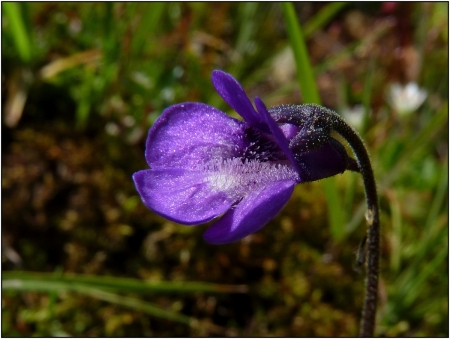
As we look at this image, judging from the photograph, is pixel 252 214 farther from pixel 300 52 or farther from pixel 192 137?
pixel 300 52

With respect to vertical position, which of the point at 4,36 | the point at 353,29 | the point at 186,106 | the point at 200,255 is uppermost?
the point at 353,29

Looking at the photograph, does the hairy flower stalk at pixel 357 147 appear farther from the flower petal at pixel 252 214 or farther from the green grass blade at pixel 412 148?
the green grass blade at pixel 412 148

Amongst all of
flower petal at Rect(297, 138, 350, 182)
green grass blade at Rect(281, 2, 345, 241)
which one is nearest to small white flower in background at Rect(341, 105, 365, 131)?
green grass blade at Rect(281, 2, 345, 241)

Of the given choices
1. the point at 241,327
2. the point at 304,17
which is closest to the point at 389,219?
the point at 241,327

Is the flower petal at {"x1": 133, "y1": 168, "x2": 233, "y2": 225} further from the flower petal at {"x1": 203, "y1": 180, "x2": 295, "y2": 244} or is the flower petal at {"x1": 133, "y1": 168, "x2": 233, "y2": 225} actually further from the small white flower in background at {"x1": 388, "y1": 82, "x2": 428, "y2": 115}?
the small white flower in background at {"x1": 388, "y1": 82, "x2": 428, "y2": 115}

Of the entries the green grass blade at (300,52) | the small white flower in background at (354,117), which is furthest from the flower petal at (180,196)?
the small white flower in background at (354,117)

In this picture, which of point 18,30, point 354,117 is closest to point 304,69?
point 354,117

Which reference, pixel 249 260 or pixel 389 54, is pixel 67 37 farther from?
pixel 389 54
